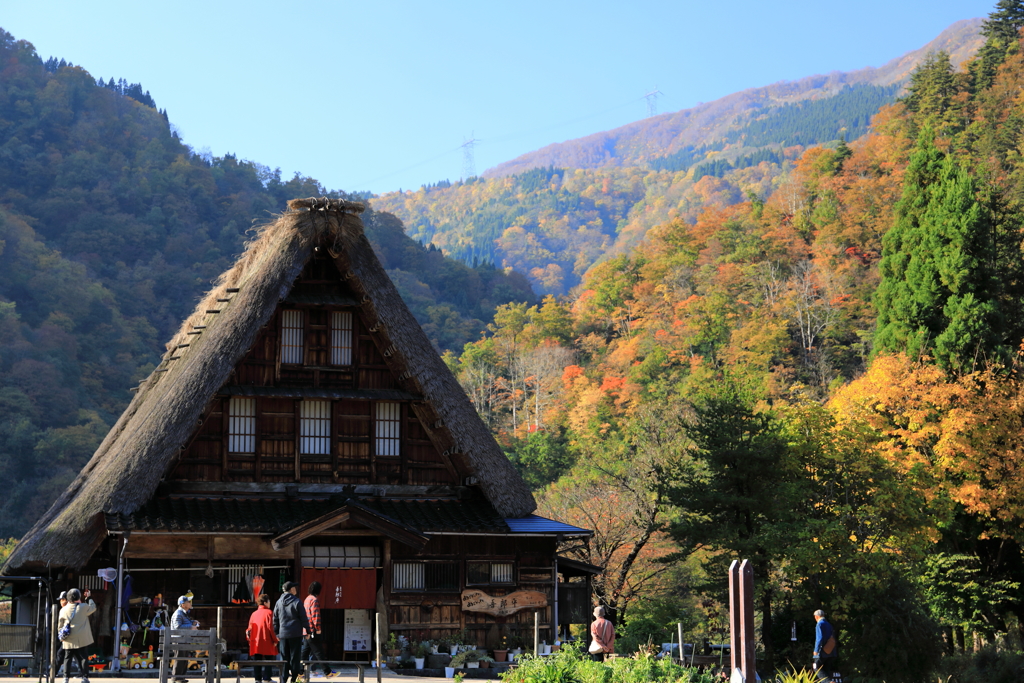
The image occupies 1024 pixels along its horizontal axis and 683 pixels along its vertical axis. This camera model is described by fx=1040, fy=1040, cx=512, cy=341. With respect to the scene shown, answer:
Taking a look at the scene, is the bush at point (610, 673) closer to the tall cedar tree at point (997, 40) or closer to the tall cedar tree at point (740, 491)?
the tall cedar tree at point (740, 491)

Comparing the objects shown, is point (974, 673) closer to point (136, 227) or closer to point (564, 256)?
point (136, 227)

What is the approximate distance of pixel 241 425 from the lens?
21.0 metres

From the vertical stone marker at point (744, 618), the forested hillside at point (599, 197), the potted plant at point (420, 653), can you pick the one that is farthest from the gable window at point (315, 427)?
the forested hillside at point (599, 197)

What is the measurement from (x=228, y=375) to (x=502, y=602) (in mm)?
7216

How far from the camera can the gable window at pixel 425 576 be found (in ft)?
68.4

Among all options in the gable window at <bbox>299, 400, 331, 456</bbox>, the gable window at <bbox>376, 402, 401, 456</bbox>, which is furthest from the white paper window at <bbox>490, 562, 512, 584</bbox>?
the gable window at <bbox>299, 400, 331, 456</bbox>

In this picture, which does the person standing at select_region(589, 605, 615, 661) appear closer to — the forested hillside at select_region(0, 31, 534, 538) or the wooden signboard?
the wooden signboard

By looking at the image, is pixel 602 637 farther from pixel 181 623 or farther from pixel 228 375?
pixel 228 375

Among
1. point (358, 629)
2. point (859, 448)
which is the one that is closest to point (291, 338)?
point (358, 629)

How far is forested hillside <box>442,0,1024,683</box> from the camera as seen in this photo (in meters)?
25.9

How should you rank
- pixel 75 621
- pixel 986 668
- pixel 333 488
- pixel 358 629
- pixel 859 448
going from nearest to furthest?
pixel 75 621 → pixel 358 629 → pixel 333 488 → pixel 986 668 → pixel 859 448

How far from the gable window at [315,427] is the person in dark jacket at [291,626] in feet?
25.0

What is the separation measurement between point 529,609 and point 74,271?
60.6m

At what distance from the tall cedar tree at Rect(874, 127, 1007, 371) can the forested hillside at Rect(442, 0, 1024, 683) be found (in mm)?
72
